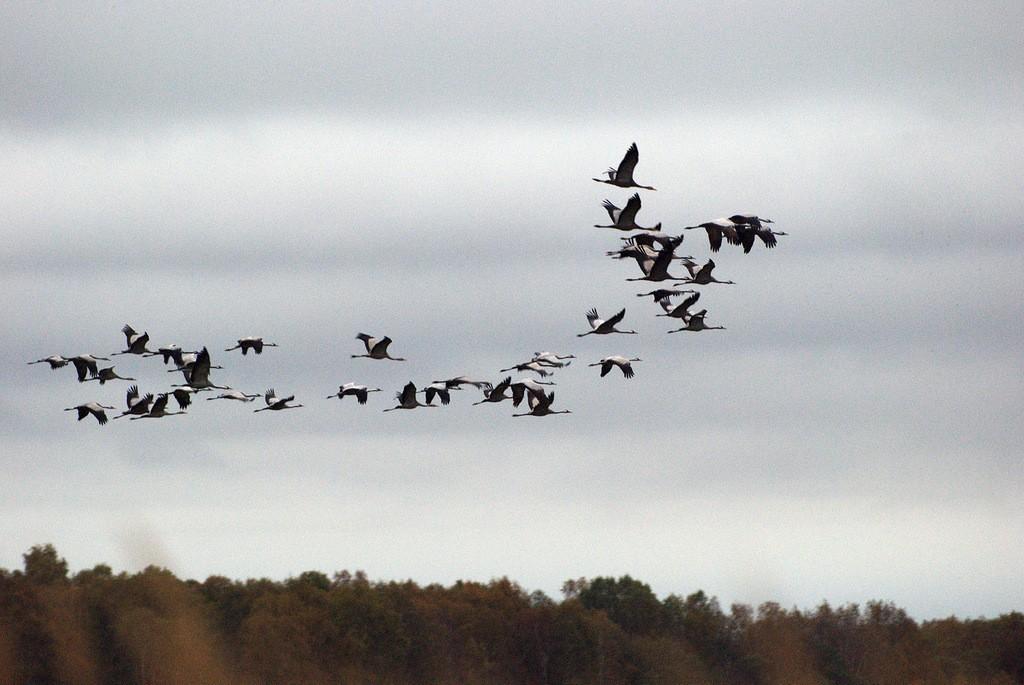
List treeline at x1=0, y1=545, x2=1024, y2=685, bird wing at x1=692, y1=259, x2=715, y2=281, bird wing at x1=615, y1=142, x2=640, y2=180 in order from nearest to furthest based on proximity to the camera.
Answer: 1. bird wing at x1=615, y1=142, x2=640, y2=180
2. bird wing at x1=692, y1=259, x2=715, y2=281
3. treeline at x1=0, y1=545, x2=1024, y2=685

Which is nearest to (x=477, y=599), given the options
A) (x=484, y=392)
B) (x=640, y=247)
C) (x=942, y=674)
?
(x=942, y=674)

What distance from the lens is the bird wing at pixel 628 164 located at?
78.9 metres

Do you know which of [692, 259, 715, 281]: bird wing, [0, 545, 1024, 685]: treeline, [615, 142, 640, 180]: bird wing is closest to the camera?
[615, 142, 640, 180]: bird wing

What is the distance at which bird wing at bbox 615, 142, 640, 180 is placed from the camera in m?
78.9

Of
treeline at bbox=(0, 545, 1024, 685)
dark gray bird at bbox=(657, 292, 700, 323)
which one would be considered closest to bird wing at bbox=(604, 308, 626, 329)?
dark gray bird at bbox=(657, 292, 700, 323)

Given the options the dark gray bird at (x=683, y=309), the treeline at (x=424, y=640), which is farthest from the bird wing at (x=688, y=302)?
the treeline at (x=424, y=640)

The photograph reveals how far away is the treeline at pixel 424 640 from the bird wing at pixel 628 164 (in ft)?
143

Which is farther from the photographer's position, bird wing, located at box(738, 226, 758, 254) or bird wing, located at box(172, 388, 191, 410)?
bird wing, located at box(172, 388, 191, 410)

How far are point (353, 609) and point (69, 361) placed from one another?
1411 inches

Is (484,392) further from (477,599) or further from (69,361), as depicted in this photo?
(477,599)

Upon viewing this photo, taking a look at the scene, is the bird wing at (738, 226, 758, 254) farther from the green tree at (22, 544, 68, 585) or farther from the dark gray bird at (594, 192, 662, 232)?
the green tree at (22, 544, 68, 585)

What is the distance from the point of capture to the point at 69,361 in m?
91.4

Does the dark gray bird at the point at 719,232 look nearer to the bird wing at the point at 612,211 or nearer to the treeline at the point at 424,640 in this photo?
the bird wing at the point at 612,211

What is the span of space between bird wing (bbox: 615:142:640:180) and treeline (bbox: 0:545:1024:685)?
143 ft
